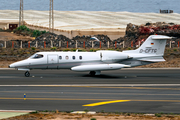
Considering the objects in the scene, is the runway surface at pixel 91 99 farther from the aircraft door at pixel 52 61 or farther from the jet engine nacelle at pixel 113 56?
the jet engine nacelle at pixel 113 56

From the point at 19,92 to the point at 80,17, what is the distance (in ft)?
434

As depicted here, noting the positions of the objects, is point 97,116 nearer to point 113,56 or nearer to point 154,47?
point 113,56

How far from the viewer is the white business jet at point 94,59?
3061cm

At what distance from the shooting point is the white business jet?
100ft

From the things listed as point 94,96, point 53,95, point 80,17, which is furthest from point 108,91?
point 80,17

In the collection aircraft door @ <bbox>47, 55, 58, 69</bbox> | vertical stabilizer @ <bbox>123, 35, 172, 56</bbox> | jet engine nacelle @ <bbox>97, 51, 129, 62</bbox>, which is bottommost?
aircraft door @ <bbox>47, 55, 58, 69</bbox>

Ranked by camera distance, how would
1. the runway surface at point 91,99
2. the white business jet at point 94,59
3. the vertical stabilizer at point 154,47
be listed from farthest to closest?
the vertical stabilizer at point 154,47, the white business jet at point 94,59, the runway surface at point 91,99

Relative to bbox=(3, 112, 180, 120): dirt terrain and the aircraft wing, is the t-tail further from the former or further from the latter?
bbox=(3, 112, 180, 120): dirt terrain

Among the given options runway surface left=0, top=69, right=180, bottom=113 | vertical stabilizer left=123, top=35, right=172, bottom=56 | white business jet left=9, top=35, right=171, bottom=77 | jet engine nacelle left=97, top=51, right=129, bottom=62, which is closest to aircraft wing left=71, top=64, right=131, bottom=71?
white business jet left=9, top=35, right=171, bottom=77

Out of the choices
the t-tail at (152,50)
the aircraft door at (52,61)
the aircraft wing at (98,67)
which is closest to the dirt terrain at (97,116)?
the aircraft wing at (98,67)

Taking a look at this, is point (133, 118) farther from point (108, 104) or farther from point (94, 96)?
point (94, 96)

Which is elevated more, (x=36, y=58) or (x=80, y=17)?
(x=80, y=17)

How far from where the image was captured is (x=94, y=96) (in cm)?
1888

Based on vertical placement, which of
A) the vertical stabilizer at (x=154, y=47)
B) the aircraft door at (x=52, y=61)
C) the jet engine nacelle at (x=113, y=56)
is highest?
the vertical stabilizer at (x=154, y=47)
